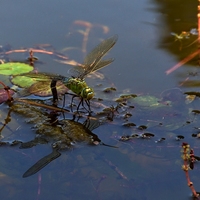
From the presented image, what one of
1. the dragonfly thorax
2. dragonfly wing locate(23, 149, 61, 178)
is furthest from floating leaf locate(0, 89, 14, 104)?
dragonfly wing locate(23, 149, 61, 178)

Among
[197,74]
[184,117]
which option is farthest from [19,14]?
[184,117]

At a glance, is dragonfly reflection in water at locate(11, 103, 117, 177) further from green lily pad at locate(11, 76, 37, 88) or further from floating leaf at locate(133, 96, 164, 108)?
floating leaf at locate(133, 96, 164, 108)

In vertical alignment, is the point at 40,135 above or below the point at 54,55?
below

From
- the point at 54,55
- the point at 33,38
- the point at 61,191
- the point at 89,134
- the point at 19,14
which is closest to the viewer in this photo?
the point at 61,191

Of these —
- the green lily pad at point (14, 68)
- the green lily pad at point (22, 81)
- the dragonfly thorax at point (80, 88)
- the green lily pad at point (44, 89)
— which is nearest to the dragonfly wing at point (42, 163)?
the dragonfly thorax at point (80, 88)

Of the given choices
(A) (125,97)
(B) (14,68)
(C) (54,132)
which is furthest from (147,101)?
(B) (14,68)

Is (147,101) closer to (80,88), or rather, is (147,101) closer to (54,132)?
(80,88)

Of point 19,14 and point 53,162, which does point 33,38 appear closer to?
point 19,14
